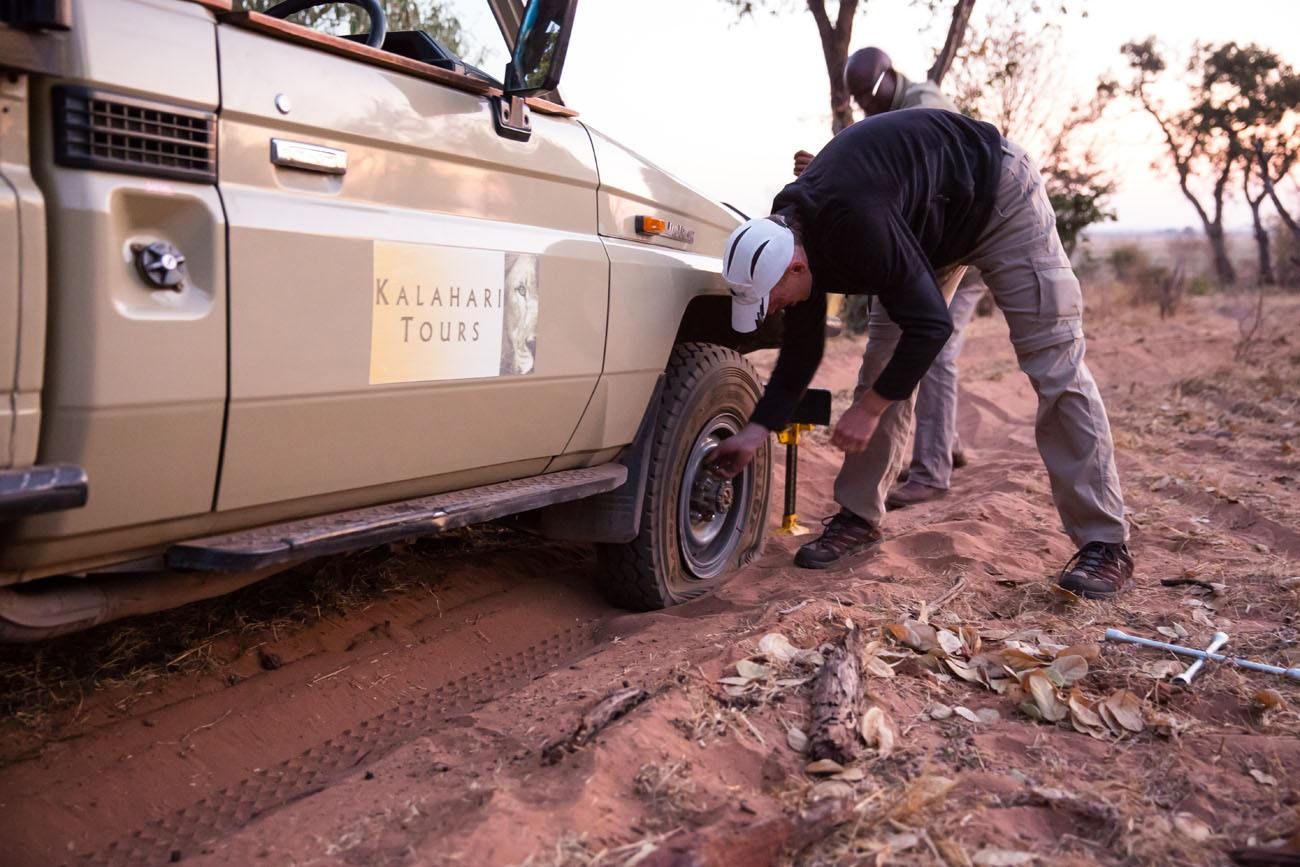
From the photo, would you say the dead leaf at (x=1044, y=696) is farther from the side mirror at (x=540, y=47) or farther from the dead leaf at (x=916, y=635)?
the side mirror at (x=540, y=47)

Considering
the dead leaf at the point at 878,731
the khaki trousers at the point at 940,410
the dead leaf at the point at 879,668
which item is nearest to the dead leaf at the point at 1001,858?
the dead leaf at the point at 878,731

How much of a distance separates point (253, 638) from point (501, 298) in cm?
127

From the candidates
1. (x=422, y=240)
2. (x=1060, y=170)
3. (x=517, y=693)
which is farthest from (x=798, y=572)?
A: (x=1060, y=170)

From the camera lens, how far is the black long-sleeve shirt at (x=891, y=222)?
322 cm

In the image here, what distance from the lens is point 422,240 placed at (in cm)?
252

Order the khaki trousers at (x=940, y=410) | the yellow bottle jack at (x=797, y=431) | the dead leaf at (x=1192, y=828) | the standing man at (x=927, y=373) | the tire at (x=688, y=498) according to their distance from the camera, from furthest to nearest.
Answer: the khaki trousers at (x=940, y=410) → the standing man at (x=927, y=373) → the yellow bottle jack at (x=797, y=431) → the tire at (x=688, y=498) → the dead leaf at (x=1192, y=828)

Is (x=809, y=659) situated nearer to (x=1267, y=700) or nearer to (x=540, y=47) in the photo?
(x=1267, y=700)

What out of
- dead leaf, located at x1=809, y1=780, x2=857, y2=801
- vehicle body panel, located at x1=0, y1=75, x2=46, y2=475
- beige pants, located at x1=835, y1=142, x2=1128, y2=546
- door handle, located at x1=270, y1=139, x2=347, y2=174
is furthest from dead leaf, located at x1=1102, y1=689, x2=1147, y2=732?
vehicle body panel, located at x1=0, y1=75, x2=46, y2=475

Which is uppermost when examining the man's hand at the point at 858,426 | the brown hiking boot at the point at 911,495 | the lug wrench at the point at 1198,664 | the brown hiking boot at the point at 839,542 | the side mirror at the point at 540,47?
the side mirror at the point at 540,47

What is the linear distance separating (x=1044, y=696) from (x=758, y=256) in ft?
4.67

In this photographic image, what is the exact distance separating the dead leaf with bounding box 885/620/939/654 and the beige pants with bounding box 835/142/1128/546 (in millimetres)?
1003

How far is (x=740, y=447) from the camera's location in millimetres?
3594

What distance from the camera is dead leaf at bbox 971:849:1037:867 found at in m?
2.05

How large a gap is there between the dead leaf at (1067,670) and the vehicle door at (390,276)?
4.79 ft
